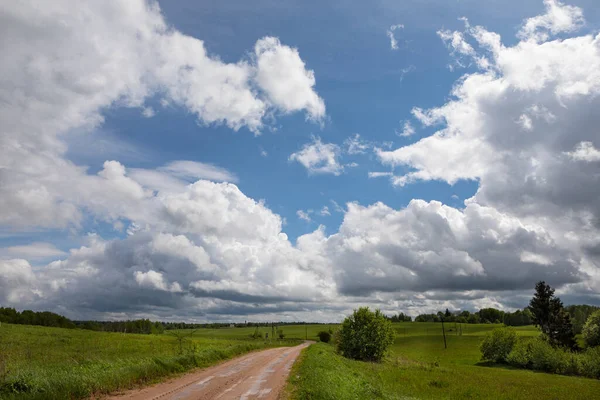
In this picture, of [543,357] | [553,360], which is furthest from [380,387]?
[543,357]

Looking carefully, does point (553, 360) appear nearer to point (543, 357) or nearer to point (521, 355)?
point (543, 357)

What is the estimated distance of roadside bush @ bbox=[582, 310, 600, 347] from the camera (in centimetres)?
9269

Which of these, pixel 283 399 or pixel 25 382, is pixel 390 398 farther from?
pixel 25 382

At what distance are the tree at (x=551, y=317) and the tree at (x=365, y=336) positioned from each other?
53.9 meters

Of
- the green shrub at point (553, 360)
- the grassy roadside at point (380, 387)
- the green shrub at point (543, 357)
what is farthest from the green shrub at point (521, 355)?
the grassy roadside at point (380, 387)

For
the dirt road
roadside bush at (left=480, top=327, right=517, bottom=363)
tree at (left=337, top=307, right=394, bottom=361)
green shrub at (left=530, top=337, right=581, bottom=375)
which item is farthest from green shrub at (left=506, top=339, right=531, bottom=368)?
the dirt road

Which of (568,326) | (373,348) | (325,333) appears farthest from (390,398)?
(325,333)

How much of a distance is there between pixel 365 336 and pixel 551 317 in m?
65.1

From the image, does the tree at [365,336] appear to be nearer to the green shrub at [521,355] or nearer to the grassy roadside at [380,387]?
the grassy roadside at [380,387]

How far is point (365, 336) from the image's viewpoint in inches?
2579

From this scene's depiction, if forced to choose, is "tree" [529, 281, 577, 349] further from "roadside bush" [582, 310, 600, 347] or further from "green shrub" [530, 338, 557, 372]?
"green shrub" [530, 338, 557, 372]

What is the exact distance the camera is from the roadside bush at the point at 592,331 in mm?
92688

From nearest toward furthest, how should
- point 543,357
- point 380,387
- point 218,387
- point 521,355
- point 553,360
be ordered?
point 218,387 → point 380,387 → point 553,360 → point 543,357 → point 521,355

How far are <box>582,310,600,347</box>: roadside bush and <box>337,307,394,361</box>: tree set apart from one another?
191 feet
